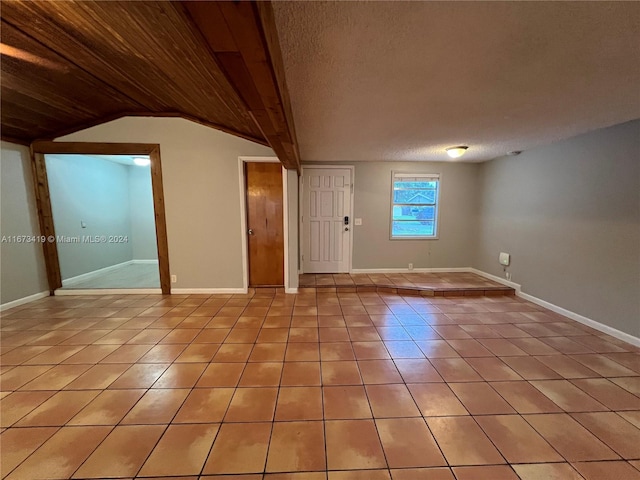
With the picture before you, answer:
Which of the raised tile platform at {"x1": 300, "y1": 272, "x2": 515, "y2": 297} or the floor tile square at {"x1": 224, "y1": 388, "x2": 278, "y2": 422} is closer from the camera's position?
the floor tile square at {"x1": 224, "y1": 388, "x2": 278, "y2": 422}

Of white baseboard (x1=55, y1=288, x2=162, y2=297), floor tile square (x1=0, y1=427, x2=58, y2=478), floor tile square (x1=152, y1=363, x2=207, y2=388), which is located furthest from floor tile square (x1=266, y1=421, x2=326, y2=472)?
white baseboard (x1=55, y1=288, x2=162, y2=297)

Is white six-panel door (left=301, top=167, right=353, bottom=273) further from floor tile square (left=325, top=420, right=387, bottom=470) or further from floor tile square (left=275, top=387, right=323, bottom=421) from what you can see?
floor tile square (left=325, top=420, right=387, bottom=470)

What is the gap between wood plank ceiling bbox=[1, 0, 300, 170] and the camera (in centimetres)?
95

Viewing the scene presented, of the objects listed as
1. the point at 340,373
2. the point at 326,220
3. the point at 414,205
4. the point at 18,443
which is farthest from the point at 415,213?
the point at 18,443

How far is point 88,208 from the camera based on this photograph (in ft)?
16.3

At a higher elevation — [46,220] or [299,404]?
[46,220]

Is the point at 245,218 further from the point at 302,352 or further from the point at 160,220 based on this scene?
the point at 302,352

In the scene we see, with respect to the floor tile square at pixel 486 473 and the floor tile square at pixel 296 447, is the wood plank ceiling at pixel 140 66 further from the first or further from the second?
the floor tile square at pixel 486 473

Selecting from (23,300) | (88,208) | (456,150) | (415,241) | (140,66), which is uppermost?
(140,66)

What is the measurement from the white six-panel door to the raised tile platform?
28 cm

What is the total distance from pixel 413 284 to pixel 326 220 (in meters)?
1.93

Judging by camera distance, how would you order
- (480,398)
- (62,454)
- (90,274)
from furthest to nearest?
(90,274), (480,398), (62,454)

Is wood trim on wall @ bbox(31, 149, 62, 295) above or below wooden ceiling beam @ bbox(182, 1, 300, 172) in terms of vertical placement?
below

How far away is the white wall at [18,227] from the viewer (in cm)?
340
